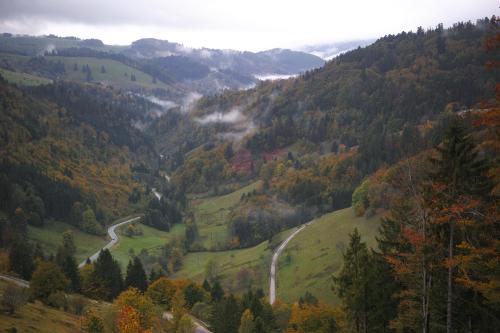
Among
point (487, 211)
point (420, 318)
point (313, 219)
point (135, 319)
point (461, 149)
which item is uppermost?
point (461, 149)

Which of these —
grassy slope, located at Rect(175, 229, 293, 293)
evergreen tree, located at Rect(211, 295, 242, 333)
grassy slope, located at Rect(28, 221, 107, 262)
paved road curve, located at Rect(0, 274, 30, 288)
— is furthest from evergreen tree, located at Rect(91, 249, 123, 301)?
grassy slope, located at Rect(28, 221, 107, 262)

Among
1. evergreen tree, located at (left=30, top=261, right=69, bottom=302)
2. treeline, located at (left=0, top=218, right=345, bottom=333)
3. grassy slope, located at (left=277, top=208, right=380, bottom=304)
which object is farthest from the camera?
grassy slope, located at (left=277, top=208, right=380, bottom=304)

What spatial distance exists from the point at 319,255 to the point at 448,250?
112 metres

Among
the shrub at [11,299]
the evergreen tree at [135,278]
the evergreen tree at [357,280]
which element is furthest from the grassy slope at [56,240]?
the evergreen tree at [357,280]

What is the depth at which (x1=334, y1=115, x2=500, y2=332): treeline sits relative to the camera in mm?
26219

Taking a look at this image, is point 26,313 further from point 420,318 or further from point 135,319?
point 420,318

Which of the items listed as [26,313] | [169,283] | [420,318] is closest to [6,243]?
[169,283]

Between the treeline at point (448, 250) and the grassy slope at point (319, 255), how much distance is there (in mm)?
70889

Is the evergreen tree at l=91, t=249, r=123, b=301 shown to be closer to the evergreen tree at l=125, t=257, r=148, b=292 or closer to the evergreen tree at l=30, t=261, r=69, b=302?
the evergreen tree at l=125, t=257, r=148, b=292

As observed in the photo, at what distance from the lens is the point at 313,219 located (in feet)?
633

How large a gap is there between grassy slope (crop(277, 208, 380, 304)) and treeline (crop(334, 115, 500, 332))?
70889mm

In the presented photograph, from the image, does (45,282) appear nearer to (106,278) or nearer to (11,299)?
(11,299)

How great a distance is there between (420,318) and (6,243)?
513 ft

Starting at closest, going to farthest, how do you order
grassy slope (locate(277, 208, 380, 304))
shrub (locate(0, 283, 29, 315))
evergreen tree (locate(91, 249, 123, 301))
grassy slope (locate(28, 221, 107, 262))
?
1. shrub (locate(0, 283, 29, 315))
2. evergreen tree (locate(91, 249, 123, 301))
3. grassy slope (locate(277, 208, 380, 304))
4. grassy slope (locate(28, 221, 107, 262))
